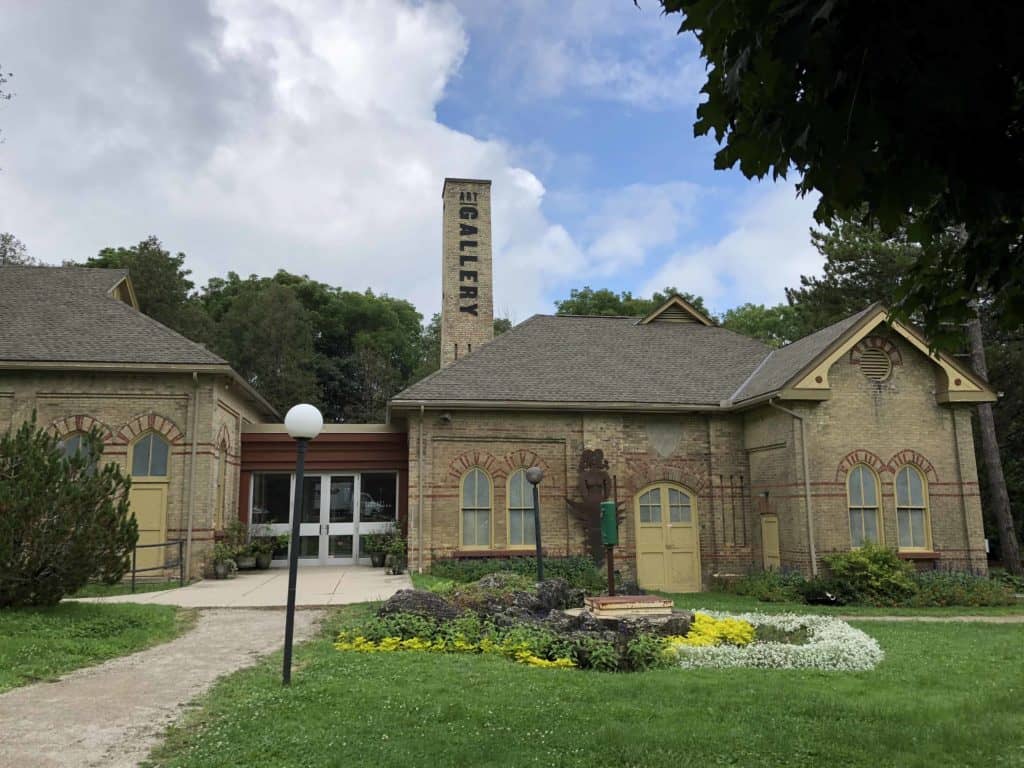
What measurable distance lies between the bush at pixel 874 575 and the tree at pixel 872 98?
13.7 meters

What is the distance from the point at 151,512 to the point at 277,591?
164 inches

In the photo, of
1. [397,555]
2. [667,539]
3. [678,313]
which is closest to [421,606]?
[397,555]

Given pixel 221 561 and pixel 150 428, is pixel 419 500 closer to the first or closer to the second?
pixel 221 561

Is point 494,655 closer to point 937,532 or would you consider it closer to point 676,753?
point 676,753

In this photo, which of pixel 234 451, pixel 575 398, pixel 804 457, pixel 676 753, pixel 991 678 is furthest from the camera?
pixel 234 451

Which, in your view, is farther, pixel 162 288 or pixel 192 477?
pixel 162 288

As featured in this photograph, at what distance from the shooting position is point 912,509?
16.9 meters

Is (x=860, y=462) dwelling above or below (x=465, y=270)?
below

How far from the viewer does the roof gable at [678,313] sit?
22531 mm

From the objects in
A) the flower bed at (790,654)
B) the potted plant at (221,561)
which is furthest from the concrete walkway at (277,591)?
the flower bed at (790,654)

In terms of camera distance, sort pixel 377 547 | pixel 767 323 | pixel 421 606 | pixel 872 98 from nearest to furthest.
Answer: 1. pixel 872 98
2. pixel 421 606
3. pixel 377 547
4. pixel 767 323

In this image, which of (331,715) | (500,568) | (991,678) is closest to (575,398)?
(500,568)

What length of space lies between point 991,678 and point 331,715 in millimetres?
7096

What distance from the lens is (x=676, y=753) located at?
5414 mm
